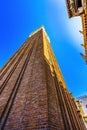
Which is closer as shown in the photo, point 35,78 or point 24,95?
point 24,95

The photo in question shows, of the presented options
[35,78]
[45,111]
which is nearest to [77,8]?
[35,78]

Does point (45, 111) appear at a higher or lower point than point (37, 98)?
lower

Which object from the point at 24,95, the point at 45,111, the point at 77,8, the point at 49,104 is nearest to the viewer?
the point at 45,111

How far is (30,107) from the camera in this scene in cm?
521

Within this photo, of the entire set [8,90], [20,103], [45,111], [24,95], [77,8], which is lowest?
[45,111]

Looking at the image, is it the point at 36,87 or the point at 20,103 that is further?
the point at 36,87

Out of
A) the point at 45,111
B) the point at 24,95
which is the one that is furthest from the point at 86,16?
the point at 45,111

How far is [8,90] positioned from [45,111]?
8.94ft

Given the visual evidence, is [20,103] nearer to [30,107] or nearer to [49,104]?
[30,107]

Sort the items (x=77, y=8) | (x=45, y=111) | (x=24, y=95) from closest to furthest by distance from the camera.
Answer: (x=45, y=111)
(x=24, y=95)
(x=77, y=8)

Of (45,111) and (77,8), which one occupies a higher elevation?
(77,8)

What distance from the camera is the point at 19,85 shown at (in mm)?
7090

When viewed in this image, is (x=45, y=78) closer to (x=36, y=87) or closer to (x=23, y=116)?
(x=36, y=87)

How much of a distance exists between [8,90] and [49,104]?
248 centimetres
